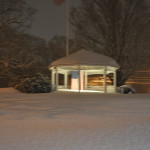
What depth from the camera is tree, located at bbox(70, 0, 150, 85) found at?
28094 millimetres

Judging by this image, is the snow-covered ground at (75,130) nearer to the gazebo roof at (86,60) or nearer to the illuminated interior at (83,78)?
the gazebo roof at (86,60)

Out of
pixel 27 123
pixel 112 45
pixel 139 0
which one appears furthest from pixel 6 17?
pixel 27 123

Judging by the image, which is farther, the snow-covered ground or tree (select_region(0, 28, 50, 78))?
tree (select_region(0, 28, 50, 78))

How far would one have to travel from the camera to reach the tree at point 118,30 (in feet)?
92.2

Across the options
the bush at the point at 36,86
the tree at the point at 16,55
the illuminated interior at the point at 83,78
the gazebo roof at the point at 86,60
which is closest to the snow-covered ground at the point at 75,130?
the bush at the point at 36,86

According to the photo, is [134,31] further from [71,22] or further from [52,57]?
[52,57]

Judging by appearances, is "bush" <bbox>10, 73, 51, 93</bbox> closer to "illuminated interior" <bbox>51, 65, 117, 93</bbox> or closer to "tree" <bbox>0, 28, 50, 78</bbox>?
"illuminated interior" <bbox>51, 65, 117, 93</bbox>

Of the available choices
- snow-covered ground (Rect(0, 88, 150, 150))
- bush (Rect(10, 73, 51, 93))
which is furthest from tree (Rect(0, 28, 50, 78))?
snow-covered ground (Rect(0, 88, 150, 150))

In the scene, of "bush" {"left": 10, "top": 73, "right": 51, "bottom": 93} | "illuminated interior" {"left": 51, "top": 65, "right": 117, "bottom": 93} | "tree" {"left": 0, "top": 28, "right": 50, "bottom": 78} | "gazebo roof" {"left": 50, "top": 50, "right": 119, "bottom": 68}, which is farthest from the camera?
"tree" {"left": 0, "top": 28, "right": 50, "bottom": 78}

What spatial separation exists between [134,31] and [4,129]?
75.5 feet

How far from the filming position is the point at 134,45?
28.2m

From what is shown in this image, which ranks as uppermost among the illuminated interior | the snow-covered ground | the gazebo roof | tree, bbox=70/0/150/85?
tree, bbox=70/0/150/85

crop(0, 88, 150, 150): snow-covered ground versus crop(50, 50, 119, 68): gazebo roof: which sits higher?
crop(50, 50, 119, 68): gazebo roof

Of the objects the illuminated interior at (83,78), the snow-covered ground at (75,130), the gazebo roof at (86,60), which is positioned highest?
the gazebo roof at (86,60)
